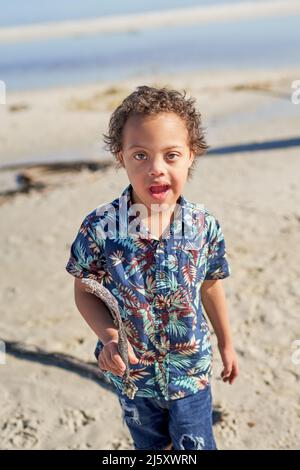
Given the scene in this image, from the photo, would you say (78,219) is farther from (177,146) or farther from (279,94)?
(279,94)

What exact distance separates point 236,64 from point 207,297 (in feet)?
62.5

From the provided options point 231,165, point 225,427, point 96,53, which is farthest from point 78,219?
point 96,53

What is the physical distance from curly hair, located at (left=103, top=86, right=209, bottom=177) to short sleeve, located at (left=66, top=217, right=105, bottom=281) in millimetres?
289

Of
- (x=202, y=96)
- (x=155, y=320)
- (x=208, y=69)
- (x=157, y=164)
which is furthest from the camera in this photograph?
(x=208, y=69)

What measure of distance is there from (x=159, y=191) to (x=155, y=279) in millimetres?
290

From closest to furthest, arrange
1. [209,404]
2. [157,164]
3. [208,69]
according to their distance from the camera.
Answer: [157,164] < [209,404] < [208,69]

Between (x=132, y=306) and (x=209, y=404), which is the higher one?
(x=132, y=306)

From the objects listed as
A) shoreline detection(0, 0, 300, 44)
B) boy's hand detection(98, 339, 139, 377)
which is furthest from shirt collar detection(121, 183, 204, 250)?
shoreline detection(0, 0, 300, 44)

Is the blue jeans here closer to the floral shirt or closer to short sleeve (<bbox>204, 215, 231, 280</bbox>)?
the floral shirt

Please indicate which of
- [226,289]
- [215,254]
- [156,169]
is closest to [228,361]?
[215,254]

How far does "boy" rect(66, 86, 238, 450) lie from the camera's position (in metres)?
2.03

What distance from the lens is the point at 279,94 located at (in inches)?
520

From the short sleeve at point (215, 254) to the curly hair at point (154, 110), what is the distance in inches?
10.7

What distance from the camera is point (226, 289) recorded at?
461cm
